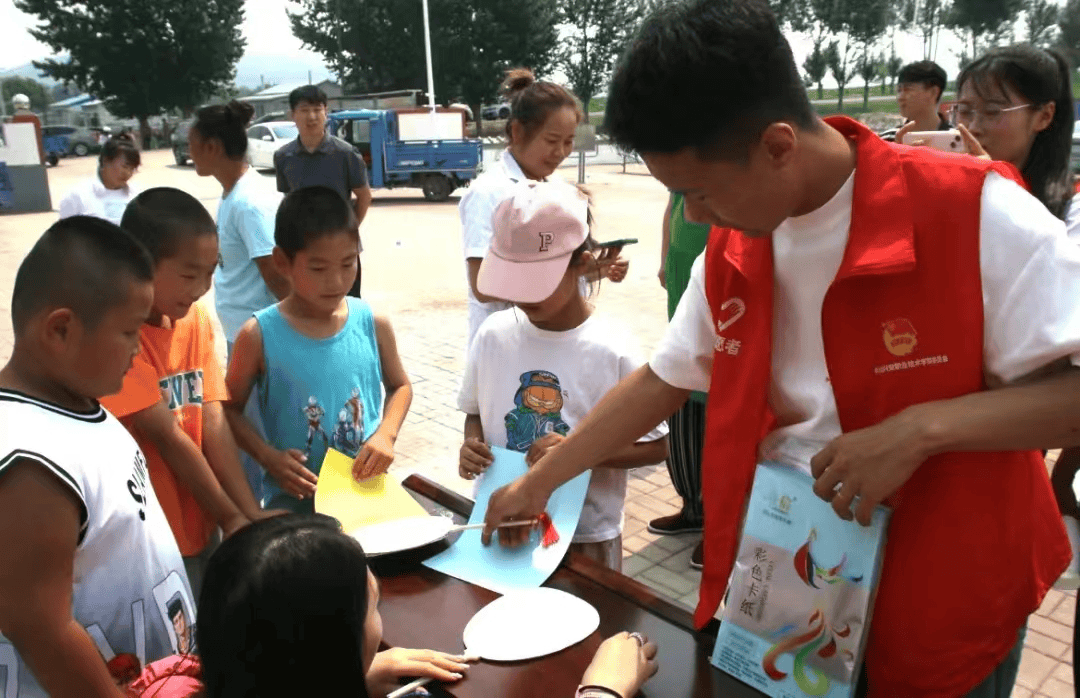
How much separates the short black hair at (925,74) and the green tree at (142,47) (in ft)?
115

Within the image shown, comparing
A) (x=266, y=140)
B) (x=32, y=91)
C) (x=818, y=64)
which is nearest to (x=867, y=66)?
(x=818, y=64)

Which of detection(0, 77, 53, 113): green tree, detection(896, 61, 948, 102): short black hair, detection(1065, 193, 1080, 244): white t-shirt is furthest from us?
detection(0, 77, 53, 113): green tree

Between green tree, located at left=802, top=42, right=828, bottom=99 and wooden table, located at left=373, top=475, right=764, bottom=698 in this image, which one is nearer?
wooden table, located at left=373, top=475, right=764, bottom=698

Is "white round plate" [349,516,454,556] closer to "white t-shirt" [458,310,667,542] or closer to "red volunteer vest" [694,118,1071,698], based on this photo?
"white t-shirt" [458,310,667,542]

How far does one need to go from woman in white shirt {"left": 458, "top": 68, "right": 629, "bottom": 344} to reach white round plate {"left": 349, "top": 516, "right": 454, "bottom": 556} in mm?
1375

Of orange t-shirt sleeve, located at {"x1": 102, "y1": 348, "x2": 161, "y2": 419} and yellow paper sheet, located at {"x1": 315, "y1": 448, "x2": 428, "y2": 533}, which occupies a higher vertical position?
orange t-shirt sleeve, located at {"x1": 102, "y1": 348, "x2": 161, "y2": 419}

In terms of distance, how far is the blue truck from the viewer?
15188 mm

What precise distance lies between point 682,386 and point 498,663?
0.49m

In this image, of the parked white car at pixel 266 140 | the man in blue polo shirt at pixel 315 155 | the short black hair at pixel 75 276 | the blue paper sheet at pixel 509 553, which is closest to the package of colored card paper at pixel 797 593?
the blue paper sheet at pixel 509 553

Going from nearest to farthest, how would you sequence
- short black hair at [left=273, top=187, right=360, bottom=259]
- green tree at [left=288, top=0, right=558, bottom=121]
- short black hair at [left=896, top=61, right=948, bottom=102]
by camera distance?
short black hair at [left=273, top=187, right=360, bottom=259] → short black hair at [left=896, top=61, right=948, bottom=102] → green tree at [left=288, top=0, right=558, bottom=121]

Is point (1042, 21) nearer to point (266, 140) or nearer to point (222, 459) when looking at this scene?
point (266, 140)

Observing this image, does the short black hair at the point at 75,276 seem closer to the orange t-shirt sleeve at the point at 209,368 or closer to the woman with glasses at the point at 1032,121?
the orange t-shirt sleeve at the point at 209,368

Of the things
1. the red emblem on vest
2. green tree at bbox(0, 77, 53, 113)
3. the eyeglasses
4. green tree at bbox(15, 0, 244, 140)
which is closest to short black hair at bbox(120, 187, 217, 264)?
the red emblem on vest

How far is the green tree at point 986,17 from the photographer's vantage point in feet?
108
